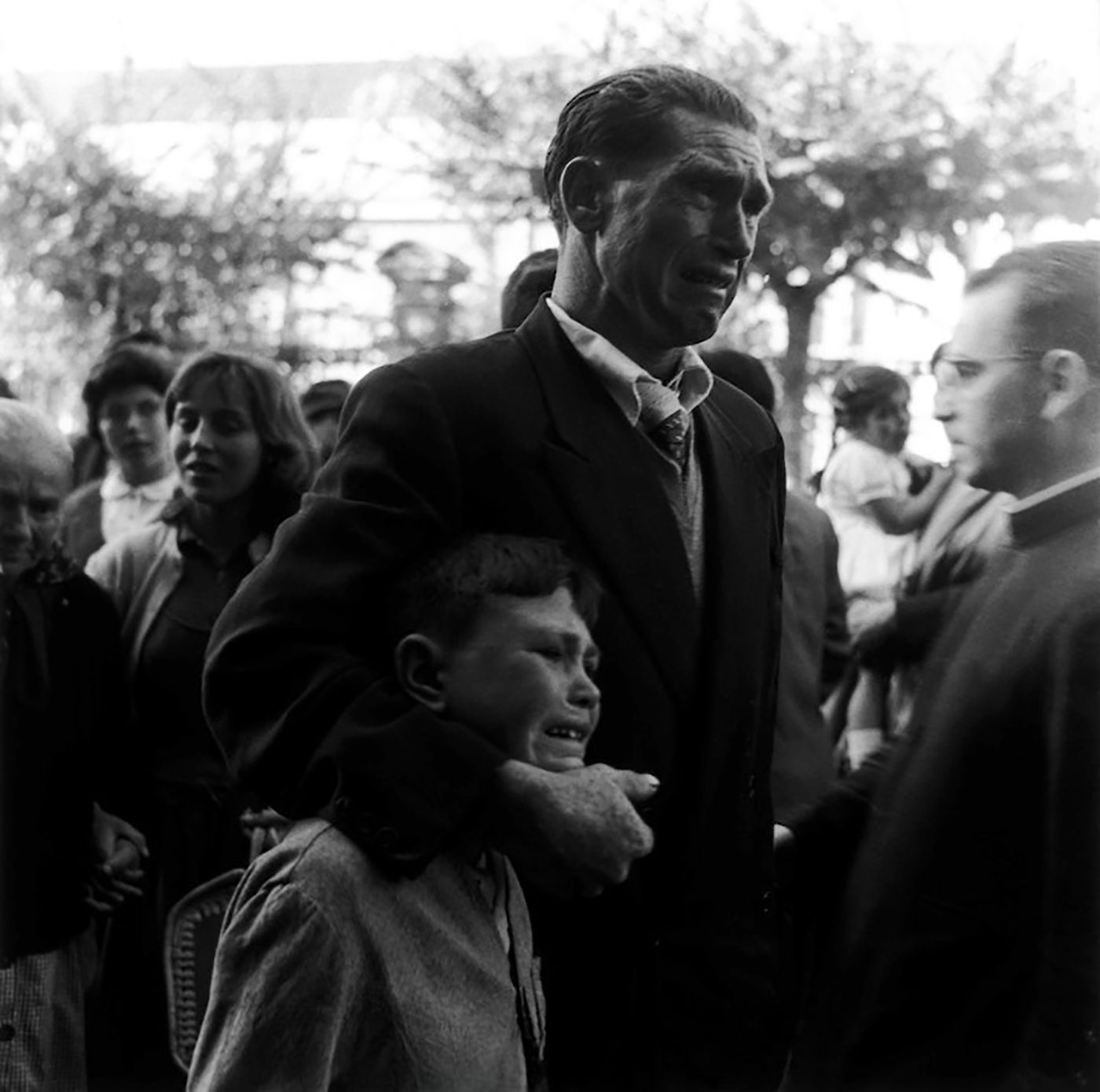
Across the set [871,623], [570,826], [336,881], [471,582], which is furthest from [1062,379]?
[871,623]

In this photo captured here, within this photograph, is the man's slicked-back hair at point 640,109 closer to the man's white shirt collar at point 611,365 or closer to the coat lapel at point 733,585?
the man's white shirt collar at point 611,365

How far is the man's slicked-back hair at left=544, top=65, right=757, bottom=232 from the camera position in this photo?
7.35ft

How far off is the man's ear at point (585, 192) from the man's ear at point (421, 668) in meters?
0.53

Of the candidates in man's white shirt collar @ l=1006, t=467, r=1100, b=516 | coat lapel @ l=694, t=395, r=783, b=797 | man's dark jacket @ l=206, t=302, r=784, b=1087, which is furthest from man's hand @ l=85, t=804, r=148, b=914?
man's white shirt collar @ l=1006, t=467, r=1100, b=516

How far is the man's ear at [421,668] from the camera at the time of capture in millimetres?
2129

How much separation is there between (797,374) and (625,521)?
37.3ft

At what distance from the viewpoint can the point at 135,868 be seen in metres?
3.78

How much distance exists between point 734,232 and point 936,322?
1240 cm

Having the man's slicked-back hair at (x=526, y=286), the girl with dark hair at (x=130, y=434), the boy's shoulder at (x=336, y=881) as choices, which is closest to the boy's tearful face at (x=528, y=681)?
the boy's shoulder at (x=336, y=881)

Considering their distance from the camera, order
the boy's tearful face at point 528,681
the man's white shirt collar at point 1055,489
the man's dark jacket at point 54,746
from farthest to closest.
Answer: the man's dark jacket at point 54,746 < the man's white shirt collar at point 1055,489 < the boy's tearful face at point 528,681

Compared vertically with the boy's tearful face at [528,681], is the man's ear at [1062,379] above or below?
above

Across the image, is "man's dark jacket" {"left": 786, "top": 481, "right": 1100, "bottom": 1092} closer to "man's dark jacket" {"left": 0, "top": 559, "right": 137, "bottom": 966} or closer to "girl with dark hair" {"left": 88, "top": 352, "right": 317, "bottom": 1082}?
"man's dark jacket" {"left": 0, "top": 559, "right": 137, "bottom": 966}

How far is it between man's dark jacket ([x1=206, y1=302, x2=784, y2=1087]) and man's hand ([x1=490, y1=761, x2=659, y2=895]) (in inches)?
2.3

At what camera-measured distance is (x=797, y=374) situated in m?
13.4
